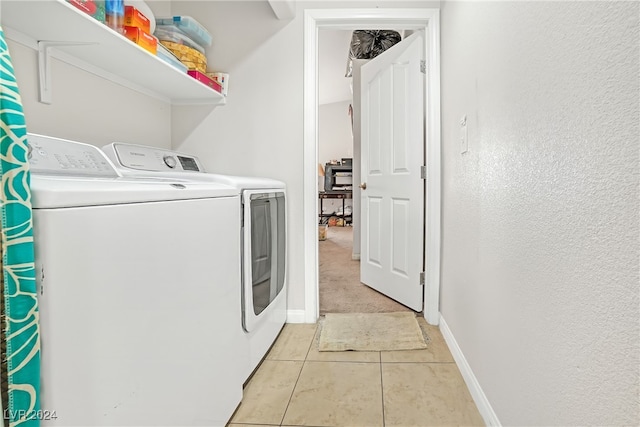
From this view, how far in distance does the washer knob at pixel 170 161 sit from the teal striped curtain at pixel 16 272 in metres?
1.32

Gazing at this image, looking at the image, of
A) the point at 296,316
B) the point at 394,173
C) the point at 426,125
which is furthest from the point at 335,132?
the point at 296,316

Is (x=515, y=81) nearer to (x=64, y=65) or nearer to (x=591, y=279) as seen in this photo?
(x=591, y=279)

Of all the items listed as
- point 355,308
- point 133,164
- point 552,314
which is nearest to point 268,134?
point 133,164

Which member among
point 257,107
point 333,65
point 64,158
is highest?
point 333,65

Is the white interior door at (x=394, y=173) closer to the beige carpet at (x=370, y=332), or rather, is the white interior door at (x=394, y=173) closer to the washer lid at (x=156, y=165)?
the beige carpet at (x=370, y=332)

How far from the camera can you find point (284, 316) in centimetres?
212

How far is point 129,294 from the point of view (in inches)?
28.6

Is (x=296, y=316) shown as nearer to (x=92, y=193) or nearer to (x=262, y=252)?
(x=262, y=252)

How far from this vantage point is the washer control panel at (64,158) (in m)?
0.97

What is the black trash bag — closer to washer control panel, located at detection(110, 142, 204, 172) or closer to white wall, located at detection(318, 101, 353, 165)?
washer control panel, located at detection(110, 142, 204, 172)

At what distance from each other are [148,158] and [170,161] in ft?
0.57

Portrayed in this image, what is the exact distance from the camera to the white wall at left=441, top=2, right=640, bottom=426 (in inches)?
22.8

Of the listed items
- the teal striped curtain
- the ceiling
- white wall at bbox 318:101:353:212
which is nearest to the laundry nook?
the teal striped curtain

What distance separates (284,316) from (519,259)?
1.47m
